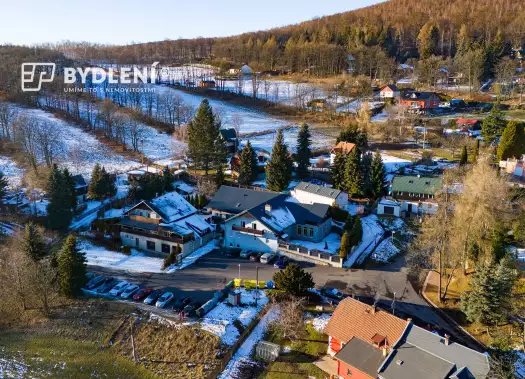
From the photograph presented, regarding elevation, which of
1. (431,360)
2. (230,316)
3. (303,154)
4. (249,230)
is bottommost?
(230,316)

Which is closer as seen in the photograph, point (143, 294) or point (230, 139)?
point (143, 294)

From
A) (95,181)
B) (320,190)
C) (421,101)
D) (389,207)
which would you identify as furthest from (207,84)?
(389,207)

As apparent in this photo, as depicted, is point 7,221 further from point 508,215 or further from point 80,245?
point 508,215

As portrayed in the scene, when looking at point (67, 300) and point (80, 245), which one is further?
point (80, 245)

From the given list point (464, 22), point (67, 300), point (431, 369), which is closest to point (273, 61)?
point (464, 22)

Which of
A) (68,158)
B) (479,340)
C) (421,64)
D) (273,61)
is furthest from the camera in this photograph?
(273,61)

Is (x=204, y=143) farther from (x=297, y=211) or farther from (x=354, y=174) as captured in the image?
(x=354, y=174)

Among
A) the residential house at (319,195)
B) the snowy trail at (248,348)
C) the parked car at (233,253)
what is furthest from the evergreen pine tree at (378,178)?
the snowy trail at (248,348)
